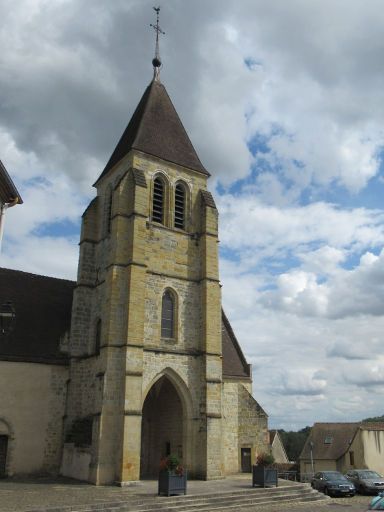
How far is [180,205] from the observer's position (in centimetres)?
2298

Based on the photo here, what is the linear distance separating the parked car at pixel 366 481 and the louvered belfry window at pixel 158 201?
1344cm

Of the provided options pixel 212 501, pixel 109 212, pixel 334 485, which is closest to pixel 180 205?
pixel 109 212

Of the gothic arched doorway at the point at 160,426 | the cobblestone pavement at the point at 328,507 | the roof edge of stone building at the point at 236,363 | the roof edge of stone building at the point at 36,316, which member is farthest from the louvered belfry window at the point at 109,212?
the cobblestone pavement at the point at 328,507

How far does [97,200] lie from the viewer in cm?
2427

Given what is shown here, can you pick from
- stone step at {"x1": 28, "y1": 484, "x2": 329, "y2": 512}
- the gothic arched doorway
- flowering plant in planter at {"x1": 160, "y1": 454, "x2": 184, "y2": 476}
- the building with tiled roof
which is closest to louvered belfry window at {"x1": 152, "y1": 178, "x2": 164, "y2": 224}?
the gothic arched doorway

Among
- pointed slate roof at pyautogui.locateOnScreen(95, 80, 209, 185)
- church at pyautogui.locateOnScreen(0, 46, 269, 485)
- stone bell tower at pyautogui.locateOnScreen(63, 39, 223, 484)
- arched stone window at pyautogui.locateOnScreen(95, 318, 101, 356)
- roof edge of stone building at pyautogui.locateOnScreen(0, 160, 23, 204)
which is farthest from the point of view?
pointed slate roof at pyautogui.locateOnScreen(95, 80, 209, 185)

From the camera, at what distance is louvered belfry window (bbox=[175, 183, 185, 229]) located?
22594mm

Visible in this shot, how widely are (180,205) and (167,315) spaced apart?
17.6 feet

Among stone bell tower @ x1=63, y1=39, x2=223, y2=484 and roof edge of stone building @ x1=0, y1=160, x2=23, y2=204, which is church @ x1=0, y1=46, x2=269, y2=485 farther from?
roof edge of stone building @ x1=0, y1=160, x2=23, y2=204

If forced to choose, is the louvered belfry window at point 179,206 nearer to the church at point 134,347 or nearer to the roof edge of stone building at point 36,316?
the church at point 134,347

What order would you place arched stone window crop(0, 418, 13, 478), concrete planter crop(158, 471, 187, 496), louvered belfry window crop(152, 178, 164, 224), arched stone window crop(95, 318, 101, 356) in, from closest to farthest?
concrete planter crop(158, 471, 187, 496) < arched stone window crop(0, 418, 13, 478) < arched stone window crop(95, 318, 101, 356) < louvered belfry window crop(152, 178, 164, 224)

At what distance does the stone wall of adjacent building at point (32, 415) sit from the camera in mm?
19609

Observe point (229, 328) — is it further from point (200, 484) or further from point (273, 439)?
point (273, 439)

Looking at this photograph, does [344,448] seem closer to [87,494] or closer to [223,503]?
[223,503]
